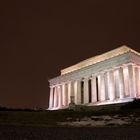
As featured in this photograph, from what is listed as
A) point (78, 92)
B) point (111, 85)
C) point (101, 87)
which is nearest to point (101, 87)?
point (101, 87)

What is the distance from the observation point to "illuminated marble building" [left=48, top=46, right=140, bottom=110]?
53.8 metres

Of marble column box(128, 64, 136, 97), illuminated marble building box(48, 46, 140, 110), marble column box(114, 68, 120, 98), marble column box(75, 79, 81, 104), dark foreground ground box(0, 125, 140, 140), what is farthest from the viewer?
marble column box(75, 79, 81, 104)

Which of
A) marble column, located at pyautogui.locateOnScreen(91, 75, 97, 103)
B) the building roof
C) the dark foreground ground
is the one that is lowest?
the dark foreground ground

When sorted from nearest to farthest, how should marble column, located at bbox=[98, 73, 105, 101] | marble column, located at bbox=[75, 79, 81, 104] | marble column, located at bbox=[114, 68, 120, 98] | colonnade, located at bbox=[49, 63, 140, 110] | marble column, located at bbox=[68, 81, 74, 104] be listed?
colonnade, located at bbox=[49, 63, 140, 110]
marble column, located at bbox=[114, 68, 120, 98]
marble column, located at bbox=[98, 73, 105, 101]
marble column, located at bbox=[75, 79, 81, 104]
marble column, located at bbox=[68, 81, 74, 104]

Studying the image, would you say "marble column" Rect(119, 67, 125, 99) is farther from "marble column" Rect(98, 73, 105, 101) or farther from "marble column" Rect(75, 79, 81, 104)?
"marble column" Rect(75, 79, 81, 104)

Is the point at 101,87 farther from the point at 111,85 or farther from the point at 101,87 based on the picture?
the point at 111,85

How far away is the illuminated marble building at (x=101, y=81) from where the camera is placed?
2116 inches

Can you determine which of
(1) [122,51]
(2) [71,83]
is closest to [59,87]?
(2) [71,83]

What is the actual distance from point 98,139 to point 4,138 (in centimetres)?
461

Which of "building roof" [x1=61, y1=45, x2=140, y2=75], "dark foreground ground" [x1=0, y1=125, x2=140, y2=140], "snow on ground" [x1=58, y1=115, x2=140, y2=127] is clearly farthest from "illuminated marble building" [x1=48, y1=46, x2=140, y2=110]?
"dark foreground ground" [x1=0, y1=125, x2=140, y2=140]

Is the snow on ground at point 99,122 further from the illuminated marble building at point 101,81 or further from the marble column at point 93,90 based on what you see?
the marble column at point 93,90

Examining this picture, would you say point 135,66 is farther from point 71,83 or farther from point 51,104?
point 51,104

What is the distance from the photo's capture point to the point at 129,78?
174 feet

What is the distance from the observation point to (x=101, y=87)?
59219 mm
